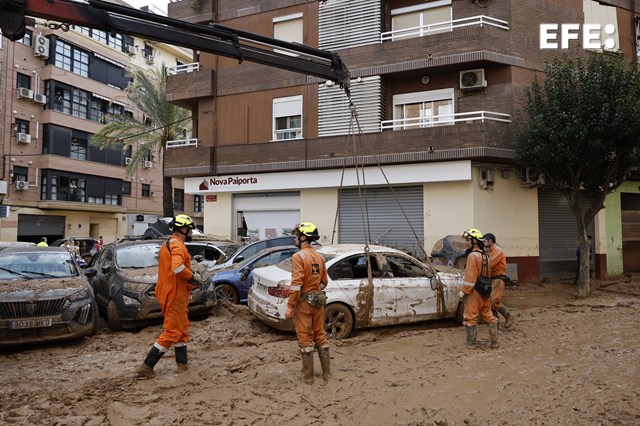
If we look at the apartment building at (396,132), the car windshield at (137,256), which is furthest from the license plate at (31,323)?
the apartment building at (396,132)

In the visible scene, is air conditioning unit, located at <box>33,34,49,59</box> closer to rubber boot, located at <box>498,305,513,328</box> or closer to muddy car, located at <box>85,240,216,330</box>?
muddy car, located at <box>85,240,216,330</box>

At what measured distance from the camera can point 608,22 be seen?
16.2 m

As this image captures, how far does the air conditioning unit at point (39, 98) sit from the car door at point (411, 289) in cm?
2894

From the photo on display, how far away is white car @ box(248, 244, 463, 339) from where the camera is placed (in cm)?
750

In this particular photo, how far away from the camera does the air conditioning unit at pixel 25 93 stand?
28172mm

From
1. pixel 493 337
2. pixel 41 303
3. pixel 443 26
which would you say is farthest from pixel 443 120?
pixel 41 303

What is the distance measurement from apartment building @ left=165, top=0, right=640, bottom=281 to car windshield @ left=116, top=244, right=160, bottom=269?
622 cm

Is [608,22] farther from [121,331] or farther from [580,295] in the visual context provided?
[121,331]

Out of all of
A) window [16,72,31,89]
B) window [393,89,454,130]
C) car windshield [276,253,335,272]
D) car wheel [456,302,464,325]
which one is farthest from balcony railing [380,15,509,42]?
window [16,72,31,89]

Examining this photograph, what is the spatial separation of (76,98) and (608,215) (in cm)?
3188

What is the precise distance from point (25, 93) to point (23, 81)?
1209mm

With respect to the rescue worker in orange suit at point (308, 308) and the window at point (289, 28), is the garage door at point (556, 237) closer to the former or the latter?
the window at point (289, 28)

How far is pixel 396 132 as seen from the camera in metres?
14.9

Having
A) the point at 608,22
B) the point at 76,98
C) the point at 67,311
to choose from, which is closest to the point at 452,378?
the point at 67,311
